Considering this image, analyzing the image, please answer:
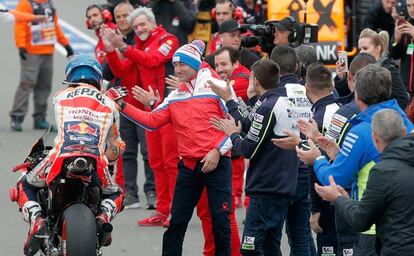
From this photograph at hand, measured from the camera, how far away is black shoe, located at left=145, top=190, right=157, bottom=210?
14.0 meters

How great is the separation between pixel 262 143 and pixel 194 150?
96cm

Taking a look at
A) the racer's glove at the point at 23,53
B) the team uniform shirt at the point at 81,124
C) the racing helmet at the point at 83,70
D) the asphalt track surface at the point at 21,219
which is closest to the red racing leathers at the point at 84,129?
the team uniform shirt at the point at 81,124

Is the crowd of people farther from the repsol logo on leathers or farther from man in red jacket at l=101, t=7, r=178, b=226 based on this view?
the repsol logo on leathers

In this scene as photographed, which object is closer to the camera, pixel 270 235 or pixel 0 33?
pixel 270 235

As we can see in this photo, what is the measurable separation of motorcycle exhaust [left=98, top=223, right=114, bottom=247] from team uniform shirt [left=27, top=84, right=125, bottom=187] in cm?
37

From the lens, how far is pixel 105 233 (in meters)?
9.92

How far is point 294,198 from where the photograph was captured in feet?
34.2

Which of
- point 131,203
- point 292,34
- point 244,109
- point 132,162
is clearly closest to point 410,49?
point 292,34

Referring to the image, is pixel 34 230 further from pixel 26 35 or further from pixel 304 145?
pixel 26 35

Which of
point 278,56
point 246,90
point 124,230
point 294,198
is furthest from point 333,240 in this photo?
point 124,230

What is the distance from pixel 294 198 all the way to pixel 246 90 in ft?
7.17

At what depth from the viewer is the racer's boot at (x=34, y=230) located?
32.1ft

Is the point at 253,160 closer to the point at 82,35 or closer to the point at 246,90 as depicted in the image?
the point at 246,90

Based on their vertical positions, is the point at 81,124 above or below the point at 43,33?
above
